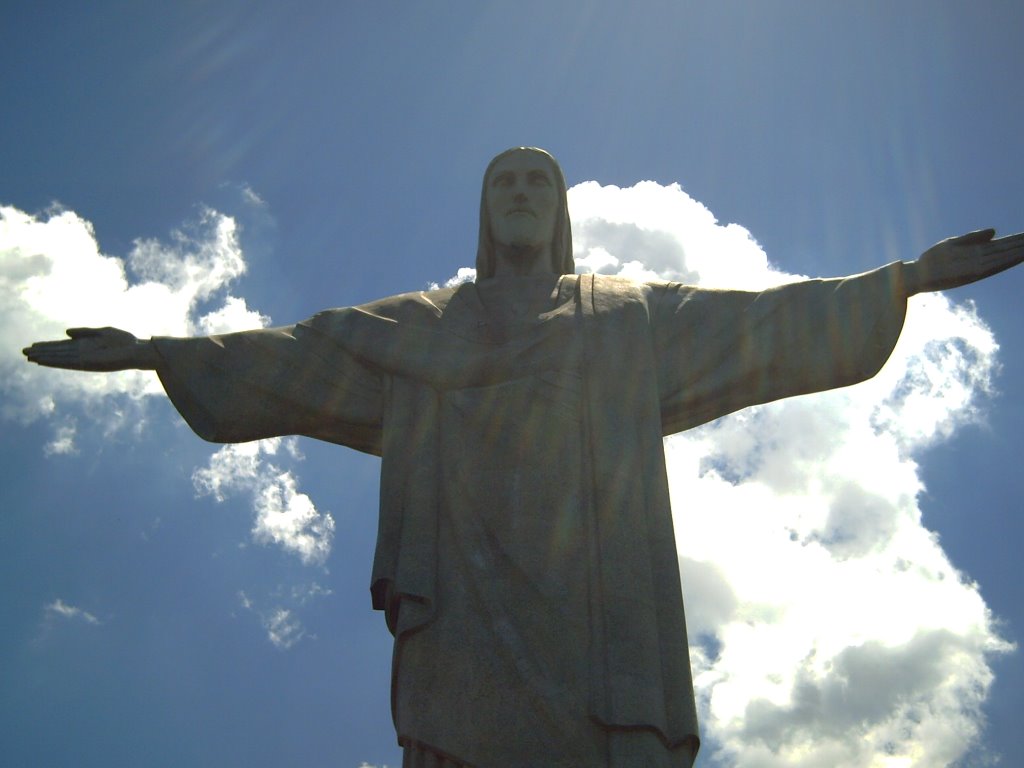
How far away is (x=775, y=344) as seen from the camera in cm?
1145

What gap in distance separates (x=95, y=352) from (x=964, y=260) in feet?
24.1

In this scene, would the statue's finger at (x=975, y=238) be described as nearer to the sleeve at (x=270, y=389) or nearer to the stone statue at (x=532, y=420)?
the stone statue at (x=532, y=420)

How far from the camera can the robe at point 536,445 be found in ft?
31.2

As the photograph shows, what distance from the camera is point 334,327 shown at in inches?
470

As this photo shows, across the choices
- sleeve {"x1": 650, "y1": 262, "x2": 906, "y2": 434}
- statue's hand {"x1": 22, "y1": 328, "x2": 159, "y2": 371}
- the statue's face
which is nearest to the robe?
sleeve {"x1": 650, "y1": 262, "x2": 906, "y2": 434}

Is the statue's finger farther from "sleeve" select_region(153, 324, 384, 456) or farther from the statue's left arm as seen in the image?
"sleeve" select_region(153, 324, 384, 456)

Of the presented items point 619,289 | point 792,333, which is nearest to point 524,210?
point 619,289

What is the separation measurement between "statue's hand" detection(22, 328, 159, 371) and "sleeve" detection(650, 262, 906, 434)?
177 inches

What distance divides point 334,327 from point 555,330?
6.69 feet

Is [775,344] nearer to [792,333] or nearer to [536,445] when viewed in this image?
[792,333]

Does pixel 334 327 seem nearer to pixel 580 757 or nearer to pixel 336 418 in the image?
pixel 336 418

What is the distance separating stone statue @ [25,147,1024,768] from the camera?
9523 millimetres

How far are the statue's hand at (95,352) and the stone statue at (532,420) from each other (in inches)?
0.8

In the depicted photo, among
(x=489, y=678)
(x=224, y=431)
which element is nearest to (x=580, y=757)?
(x=489, y=678)
